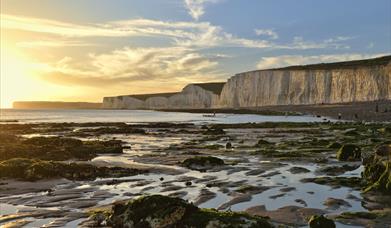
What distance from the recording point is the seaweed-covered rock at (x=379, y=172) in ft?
50.8

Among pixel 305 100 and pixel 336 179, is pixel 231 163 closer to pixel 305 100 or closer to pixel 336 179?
pixel 336 179

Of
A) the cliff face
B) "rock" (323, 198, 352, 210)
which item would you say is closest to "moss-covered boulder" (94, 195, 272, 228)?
"rock" (323, 198, 352, 210)

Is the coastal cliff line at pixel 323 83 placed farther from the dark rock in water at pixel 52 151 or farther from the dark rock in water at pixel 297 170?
the dark rock in water at pixel 297 170

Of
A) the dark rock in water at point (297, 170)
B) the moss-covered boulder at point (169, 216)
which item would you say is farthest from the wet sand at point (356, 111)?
the moss-covered boulder at point (169, 216)

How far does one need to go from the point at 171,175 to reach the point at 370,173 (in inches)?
331

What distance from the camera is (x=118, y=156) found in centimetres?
2989

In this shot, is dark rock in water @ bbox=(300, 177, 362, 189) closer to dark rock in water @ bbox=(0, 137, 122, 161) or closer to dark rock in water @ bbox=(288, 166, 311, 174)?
dark rock in water @ bbox=(288, 166, 311, 174)

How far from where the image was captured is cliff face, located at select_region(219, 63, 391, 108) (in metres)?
134

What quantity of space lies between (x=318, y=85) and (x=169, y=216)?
156 m

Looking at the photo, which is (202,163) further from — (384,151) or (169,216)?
(169,216)

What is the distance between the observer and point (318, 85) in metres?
160

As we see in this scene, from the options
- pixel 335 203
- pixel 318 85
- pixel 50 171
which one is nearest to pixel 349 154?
pixel 335 203

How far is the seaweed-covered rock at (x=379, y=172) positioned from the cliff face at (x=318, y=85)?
121803 millimetres

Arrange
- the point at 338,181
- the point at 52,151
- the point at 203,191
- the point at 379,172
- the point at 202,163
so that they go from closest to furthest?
the point at 203,191
the point at 379,172
the point at 338,181
the point at 202,163
the point at 52,151
